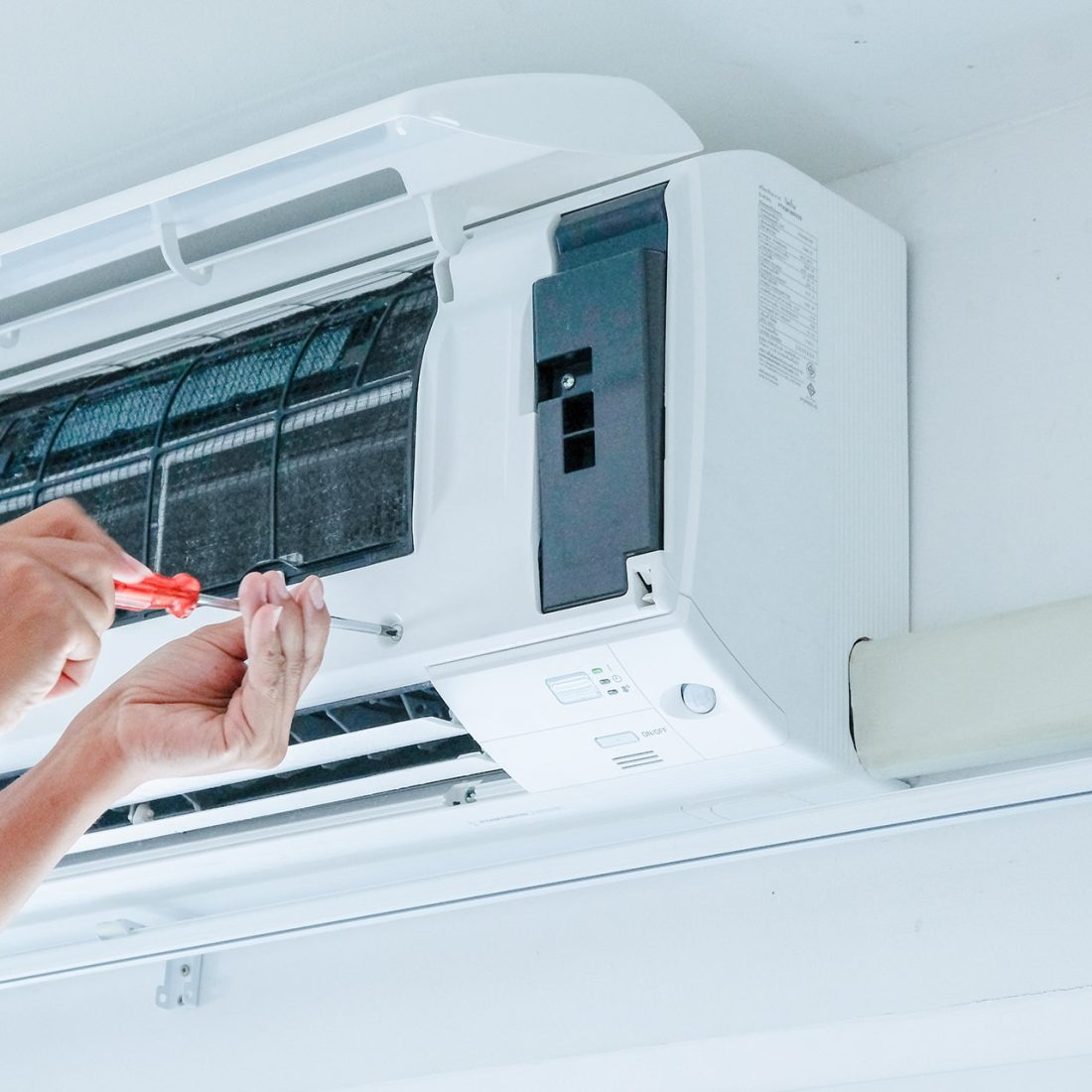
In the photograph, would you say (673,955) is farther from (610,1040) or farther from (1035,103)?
(1035,103)

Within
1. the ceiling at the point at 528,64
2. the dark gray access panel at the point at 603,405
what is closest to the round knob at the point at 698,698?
the dark gray access panel at the point at 603,405

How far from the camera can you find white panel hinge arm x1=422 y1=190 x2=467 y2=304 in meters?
1.58

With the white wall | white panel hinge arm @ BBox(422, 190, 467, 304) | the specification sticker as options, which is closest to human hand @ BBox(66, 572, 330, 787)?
white panel hinge arm @ BBox(422, 190, 467, 304)

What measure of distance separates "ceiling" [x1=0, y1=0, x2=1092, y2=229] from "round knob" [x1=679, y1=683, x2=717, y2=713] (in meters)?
0.62

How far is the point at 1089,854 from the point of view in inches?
59.9

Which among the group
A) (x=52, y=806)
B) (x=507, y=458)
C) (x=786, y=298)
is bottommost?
(x=52, y=806)

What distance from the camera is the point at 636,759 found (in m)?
1.48

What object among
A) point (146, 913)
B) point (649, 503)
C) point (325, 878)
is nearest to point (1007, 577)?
point (649, 503)

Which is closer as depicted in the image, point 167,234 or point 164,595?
point 164,595

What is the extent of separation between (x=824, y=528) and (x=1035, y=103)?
0.52 metres

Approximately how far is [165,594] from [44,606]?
141mm

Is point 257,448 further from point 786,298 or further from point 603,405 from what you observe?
point 786,298

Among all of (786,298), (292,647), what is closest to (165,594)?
(292,647)

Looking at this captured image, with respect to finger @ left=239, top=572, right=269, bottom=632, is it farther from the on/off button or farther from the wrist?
the on/off button
